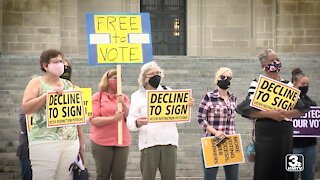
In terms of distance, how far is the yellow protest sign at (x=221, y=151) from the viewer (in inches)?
348

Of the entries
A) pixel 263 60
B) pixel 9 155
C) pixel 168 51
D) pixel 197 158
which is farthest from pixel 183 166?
pixel 168 51

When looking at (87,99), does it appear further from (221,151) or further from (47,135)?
(47,135)

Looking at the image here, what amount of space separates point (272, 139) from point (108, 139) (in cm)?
241

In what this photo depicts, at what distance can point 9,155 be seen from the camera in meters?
12.6

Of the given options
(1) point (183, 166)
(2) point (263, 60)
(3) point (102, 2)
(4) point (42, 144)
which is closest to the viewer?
(4) point (42, 144)

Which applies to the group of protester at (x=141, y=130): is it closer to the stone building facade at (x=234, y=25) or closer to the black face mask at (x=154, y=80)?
the black face mask at (x=154, y=80)

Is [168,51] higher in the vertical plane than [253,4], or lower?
lower

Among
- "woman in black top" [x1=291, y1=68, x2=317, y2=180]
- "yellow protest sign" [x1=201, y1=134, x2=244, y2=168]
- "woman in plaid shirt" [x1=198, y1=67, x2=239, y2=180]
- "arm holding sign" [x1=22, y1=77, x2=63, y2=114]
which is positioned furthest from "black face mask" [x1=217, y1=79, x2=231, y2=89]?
"arm holding sign" [x1=22, y1=77, x2=63, y2=114]

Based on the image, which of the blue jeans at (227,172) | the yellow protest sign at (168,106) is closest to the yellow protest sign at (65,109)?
the yellow protest sign at (168,106)

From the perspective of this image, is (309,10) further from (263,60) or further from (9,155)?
(263,60)

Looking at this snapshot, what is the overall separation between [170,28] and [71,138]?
1798 cm

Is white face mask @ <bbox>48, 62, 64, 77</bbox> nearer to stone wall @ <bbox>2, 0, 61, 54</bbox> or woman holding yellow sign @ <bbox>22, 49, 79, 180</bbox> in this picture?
woman holding yellow sign @ <bbox>22, 49, 79, 180</bbox>

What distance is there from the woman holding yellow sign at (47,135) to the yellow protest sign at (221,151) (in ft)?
7.19

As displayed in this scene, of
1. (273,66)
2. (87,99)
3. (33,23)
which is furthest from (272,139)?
(33,23)
